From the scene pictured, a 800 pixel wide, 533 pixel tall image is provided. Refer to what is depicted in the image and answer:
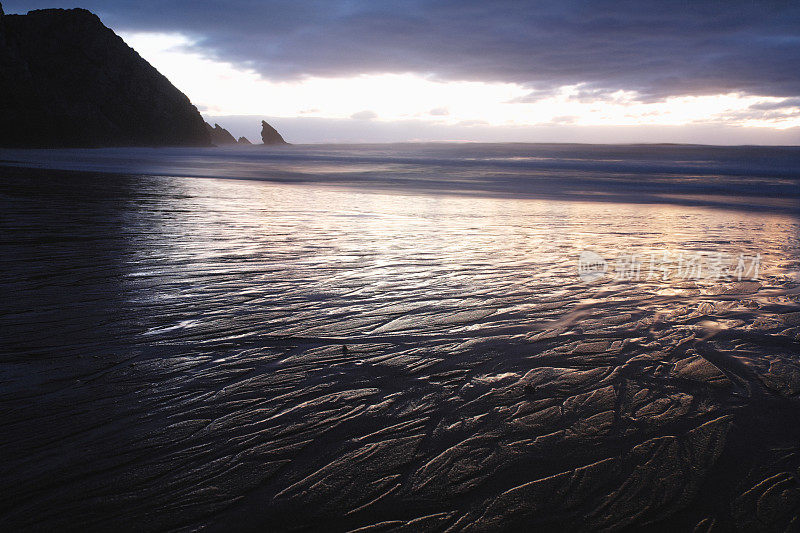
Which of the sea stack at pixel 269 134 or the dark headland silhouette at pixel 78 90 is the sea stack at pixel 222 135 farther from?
the dark headland silhouette at pixel 78 90

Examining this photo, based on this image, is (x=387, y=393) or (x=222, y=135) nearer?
(x=387, y=393)

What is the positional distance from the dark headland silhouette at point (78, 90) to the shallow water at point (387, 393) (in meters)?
64.5

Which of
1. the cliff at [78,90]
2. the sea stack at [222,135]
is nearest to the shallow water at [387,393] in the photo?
the cliff at [78,90]

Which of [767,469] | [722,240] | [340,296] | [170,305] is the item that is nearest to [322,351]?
[340,296]

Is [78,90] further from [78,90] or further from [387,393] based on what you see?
[387,393]

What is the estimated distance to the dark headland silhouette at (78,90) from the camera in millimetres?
58219

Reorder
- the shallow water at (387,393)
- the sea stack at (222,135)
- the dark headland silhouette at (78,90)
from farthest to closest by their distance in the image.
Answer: the sea stack at (222,135), the dark headland silhouette at (78,90), the shallow water at (387,393)

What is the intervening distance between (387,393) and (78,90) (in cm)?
8919

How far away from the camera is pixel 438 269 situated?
16.4ft

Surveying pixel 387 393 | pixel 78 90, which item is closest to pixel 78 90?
pixel 78 90

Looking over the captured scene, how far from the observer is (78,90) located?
71.6 m

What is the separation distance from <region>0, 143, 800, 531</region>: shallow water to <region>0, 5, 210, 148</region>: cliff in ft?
212

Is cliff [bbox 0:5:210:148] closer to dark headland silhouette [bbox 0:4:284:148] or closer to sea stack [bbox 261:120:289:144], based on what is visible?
dark headland silhouette [bbox 0:4:284:148]

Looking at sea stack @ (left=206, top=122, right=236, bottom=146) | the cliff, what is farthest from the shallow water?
sea stack @ (left=206, top=122, right=236, bottom=146)
